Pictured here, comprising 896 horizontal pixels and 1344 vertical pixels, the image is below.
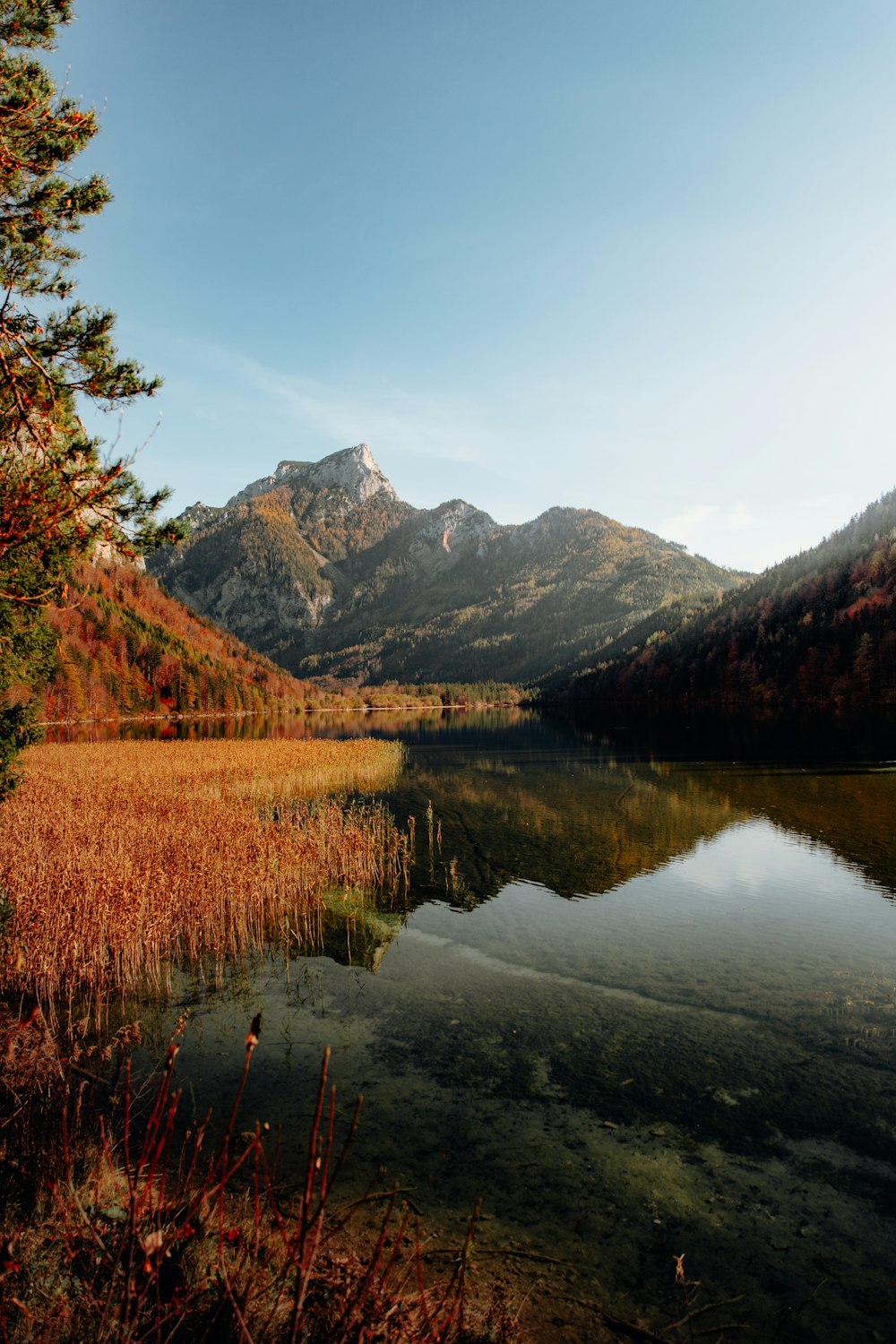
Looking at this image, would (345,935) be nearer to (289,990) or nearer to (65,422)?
(289,990)

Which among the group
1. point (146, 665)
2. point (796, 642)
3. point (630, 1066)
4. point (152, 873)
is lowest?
point (630, 1066)

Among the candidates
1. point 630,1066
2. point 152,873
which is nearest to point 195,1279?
point 630,1066

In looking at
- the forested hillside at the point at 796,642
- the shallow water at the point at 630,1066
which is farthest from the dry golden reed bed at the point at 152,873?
the forested hillside at the point at 796,642

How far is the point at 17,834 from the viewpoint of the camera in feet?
56.1

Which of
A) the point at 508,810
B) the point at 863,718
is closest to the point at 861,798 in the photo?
the point at 508,810

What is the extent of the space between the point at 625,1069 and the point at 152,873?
10.4 metres

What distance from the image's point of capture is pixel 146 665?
12862 cm

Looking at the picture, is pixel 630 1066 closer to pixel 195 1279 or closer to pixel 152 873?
pixel 195 1279

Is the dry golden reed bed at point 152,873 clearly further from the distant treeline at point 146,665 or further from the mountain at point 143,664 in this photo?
the distant treeline at point 146,665

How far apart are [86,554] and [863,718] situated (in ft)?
250

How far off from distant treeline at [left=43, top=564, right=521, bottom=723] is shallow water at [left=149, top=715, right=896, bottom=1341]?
8226cm

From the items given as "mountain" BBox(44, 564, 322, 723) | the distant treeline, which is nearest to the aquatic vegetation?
"mountain" BBox(44, 564, 322, 723)

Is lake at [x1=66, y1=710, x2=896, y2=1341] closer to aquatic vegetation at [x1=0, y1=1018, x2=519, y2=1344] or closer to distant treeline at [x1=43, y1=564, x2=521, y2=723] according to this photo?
aquatic vegetation at [x1=0, y1=1018, x2=519, y2=1344]

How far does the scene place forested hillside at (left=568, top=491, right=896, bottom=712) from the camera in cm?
8712
